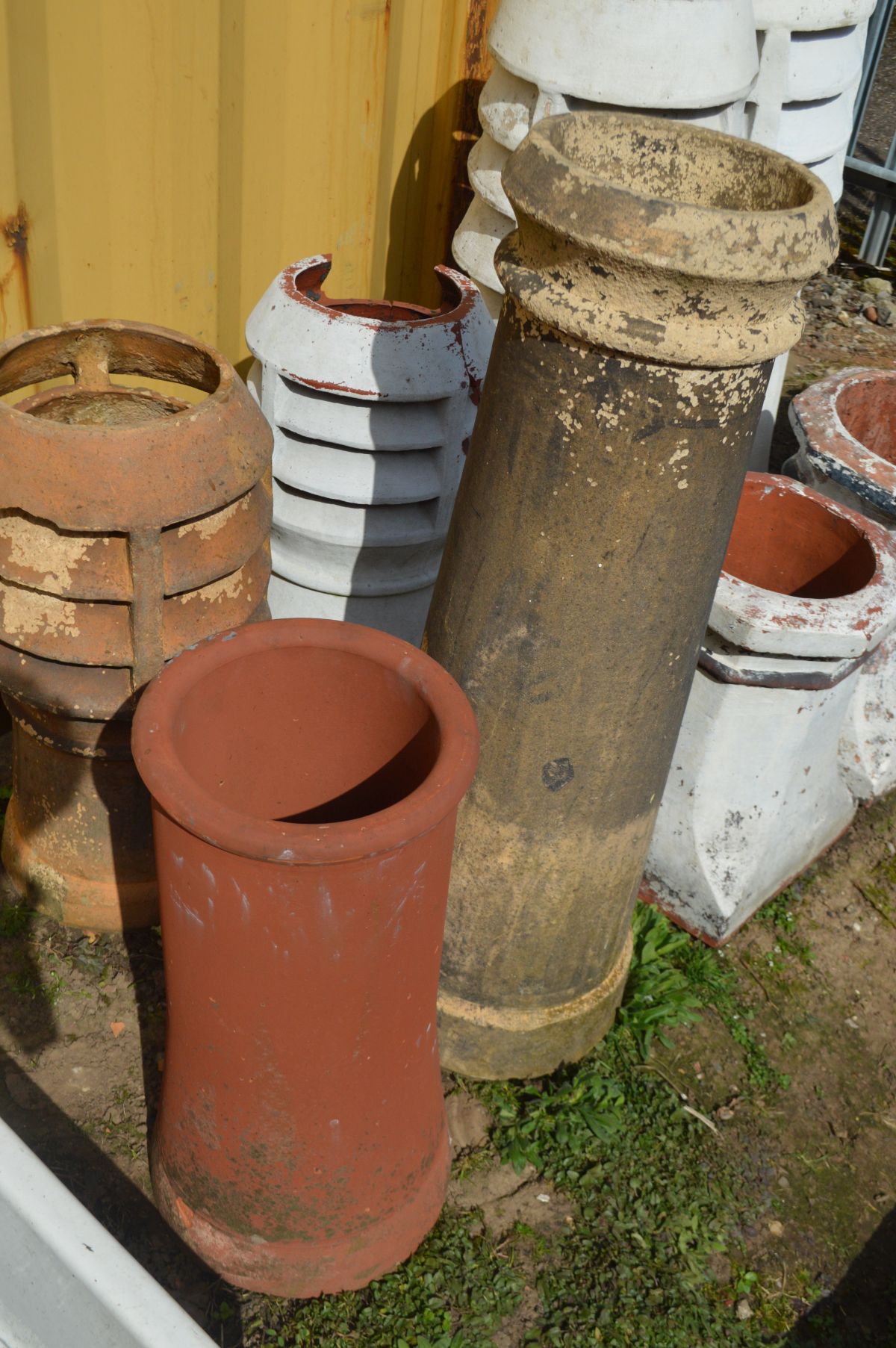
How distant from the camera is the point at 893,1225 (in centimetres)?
261

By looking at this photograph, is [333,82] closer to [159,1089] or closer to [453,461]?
[453,461]

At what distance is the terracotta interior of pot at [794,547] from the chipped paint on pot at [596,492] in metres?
1.07

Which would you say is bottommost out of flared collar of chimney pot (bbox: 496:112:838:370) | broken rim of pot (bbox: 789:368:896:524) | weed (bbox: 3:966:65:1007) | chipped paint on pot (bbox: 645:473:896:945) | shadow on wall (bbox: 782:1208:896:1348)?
shadow on wall (bbox: 782:1208:896:1348)

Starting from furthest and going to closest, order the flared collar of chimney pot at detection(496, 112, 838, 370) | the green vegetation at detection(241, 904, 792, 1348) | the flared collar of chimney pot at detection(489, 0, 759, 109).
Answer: the flared collar of chimney pot at detection(489, 0, 759, 109) → the green vegetation at detection(241, 904, 792, 1348) → the flared collar of chimney pot at detection(496, 112, 838, 370)

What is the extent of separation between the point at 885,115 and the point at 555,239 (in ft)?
29.3

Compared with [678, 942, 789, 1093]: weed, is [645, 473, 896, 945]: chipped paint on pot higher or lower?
higher

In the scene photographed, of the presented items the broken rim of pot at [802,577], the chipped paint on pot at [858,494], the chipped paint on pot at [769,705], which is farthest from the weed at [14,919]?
the chipped paint on pot at [858,494]

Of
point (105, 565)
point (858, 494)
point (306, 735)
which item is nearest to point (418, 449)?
point (105, 565)

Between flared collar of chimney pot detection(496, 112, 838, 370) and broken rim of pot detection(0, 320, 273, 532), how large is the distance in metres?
0.70

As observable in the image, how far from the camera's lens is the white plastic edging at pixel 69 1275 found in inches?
60.2

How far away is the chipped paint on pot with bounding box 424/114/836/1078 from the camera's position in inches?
67.9

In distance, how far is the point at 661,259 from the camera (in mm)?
1666

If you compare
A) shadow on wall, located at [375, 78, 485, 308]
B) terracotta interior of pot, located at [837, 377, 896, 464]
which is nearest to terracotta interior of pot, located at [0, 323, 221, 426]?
shadow on wall, located at [375, 78, 485, 308]

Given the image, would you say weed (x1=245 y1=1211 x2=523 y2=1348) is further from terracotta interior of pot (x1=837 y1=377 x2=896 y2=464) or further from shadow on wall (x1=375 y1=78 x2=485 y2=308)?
shadow on wall (x1=375 y1=78 x2=485 y2=308)
